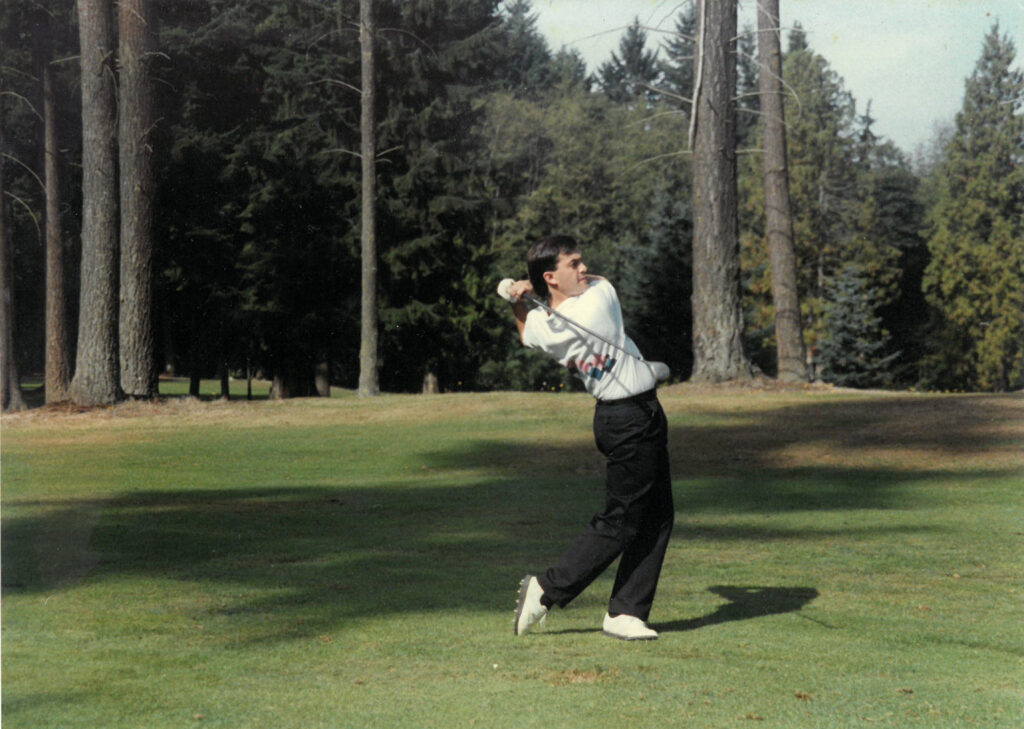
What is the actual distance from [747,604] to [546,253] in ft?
7.75

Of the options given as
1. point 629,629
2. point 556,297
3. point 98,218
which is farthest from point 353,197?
point 629,629

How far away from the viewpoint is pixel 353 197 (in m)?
38.5

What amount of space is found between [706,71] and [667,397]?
5.94 metres

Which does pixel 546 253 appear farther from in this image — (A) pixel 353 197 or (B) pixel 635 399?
(A) pixel 353 197

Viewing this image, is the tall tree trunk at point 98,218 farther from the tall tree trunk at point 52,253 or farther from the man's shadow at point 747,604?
the man's shadow at point 747,604

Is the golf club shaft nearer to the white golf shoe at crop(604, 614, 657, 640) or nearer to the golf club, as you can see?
the golf club

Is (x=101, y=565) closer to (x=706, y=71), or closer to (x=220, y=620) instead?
(x=220, y=620)

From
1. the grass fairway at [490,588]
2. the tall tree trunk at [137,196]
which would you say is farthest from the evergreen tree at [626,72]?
the grass fairway at [490,588]

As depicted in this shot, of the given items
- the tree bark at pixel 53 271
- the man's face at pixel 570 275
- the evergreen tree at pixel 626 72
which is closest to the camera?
the man's face at pixel 570 275

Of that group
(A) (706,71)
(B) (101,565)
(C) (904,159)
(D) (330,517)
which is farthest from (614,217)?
(B) (101,565)

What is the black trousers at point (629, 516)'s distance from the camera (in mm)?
6125

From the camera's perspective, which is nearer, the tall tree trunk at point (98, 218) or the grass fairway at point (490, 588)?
the grass fairway at point (490, 588)

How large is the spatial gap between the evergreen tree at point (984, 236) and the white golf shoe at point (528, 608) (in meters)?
49.2

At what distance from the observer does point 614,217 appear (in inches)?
2036
